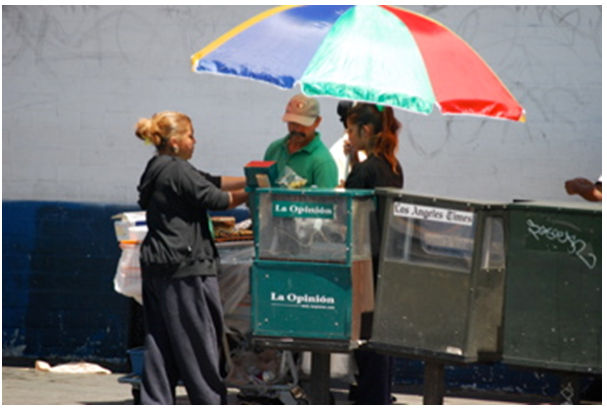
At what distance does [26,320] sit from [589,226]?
17.2 ft

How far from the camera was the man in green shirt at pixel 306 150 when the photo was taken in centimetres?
786

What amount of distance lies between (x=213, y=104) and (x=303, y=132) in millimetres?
1885

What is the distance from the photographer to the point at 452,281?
6.80 meters

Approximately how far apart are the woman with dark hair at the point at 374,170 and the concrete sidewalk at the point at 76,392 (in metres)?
0.64

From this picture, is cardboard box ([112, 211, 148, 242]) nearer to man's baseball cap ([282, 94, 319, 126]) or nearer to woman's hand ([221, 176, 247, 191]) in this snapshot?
woman's hand ([221, 176, 247, 191])

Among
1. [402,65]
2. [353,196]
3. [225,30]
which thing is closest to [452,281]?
[353,196]

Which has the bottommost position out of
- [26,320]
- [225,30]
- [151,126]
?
[26,320]

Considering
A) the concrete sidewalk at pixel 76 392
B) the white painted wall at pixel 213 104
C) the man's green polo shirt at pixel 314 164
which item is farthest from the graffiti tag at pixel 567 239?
the white painted wall at pixel 213 104

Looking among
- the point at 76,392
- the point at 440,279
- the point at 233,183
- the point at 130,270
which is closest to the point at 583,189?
the point at 440,279

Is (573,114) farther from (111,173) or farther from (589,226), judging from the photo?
(111,173)

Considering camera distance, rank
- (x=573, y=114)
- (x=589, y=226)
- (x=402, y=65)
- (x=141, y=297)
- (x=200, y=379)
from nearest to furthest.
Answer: (x=589, y=226)
(x=402, y=65)
(x=200, y=379)
(x=141, y=297)
(x=573, y=114)

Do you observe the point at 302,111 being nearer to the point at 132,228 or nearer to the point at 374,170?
the point at 374,170

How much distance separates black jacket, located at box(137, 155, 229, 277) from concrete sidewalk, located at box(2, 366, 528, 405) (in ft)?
4.27

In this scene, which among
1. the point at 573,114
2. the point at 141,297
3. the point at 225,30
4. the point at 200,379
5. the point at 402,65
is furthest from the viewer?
the point at 225,30
